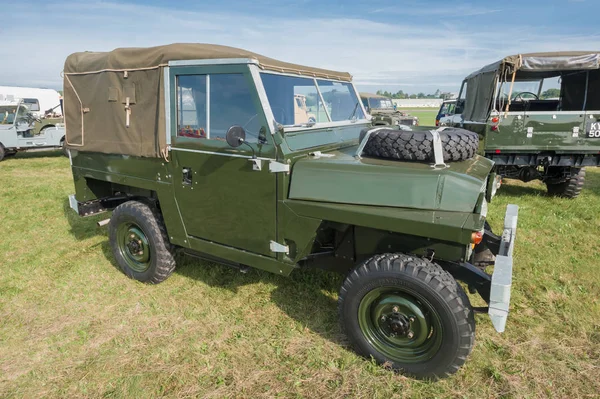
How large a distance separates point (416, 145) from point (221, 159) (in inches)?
65.3

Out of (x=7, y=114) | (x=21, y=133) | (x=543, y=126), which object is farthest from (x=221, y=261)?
(x=7, y=114)

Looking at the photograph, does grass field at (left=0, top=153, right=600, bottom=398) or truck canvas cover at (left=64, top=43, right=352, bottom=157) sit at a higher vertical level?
truck canvas cover at (left=64, top=43, right=352, bottom=157)

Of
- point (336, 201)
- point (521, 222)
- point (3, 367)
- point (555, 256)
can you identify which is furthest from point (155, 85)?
point (521, 222)

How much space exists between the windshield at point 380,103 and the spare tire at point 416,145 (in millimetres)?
15237

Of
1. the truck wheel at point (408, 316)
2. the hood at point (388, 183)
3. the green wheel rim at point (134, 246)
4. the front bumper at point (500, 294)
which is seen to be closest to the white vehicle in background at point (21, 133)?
the green wheel rim at point (134, 246)

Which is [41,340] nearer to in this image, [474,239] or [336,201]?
[336,201]

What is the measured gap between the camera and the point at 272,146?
313 centimetres

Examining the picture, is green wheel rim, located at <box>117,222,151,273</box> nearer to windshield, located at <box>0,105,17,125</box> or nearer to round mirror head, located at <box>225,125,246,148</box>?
round mirror head, located at <box>225,125,246,148</box>

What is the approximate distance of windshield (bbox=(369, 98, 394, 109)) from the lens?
59.4 ft

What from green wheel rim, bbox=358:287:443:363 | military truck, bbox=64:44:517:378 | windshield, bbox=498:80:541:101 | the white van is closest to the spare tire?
military truck, bbox=64:44:517:378

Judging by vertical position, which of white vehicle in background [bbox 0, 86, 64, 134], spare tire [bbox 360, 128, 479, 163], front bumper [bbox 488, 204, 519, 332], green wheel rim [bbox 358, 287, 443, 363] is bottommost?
green wheel rim [bbox 358, 287, 443, 363]

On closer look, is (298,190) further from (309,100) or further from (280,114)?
(309,100)

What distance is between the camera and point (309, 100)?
3.95 m

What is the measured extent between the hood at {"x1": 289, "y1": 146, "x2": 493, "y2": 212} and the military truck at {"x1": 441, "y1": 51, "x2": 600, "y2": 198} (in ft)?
16.7
